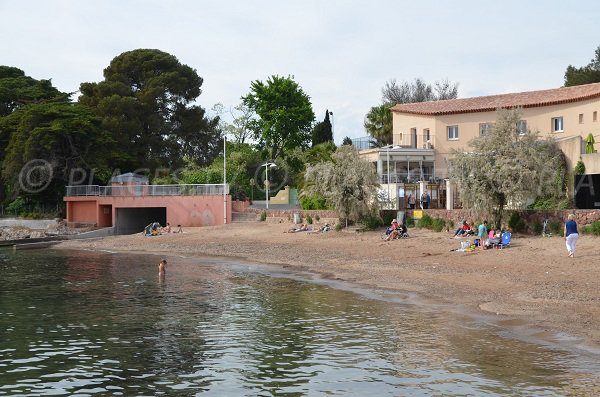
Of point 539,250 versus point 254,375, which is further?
point 539,250

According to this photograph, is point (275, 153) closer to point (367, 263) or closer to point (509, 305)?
point (367, 263)

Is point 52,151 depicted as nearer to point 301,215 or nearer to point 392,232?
point 301,215

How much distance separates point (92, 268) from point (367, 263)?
14276 mm

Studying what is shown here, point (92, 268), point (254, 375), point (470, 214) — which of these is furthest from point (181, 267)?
point (254, 375)

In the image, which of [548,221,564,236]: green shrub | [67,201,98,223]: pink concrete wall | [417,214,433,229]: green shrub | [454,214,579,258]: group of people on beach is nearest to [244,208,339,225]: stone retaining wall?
[417,214,433,229]: green shrub

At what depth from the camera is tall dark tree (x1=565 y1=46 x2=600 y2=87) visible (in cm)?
6950

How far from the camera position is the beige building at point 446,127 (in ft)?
150

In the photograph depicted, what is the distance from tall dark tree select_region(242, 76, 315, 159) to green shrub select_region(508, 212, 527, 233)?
153ft

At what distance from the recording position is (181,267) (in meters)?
35.6

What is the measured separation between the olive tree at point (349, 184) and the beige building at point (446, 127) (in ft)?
5.56

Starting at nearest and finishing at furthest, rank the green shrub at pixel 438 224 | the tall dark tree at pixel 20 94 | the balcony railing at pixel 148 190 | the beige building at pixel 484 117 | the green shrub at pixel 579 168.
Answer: the green shrub at pixel 579 168 < the green shrub at pixel 438 224 < the beige building at pixel 484 117 < the balcony railing at pixel 148 190 < the tall dark tree at pixel 20 94

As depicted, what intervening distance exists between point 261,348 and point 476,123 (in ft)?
130

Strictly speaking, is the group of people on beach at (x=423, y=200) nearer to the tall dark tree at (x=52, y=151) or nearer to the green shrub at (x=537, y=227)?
the green shrub at (x=537, y=227)

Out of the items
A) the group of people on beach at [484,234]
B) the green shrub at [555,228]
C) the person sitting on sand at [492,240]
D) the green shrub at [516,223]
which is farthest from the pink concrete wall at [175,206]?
the green shrub at [555,228]
